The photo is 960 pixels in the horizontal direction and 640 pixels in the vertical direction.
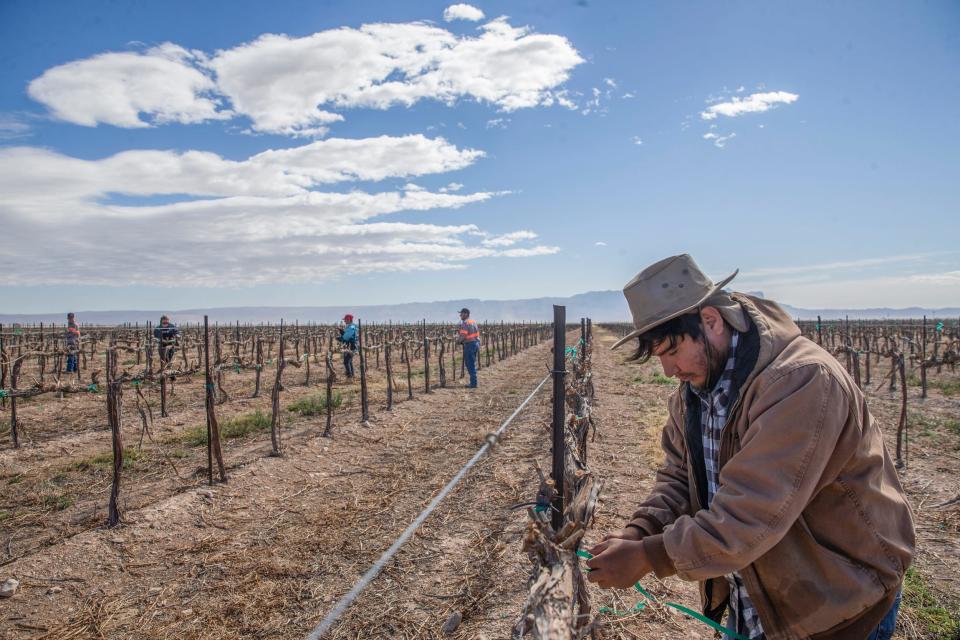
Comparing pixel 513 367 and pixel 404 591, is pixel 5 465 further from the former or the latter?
pixel 513 367

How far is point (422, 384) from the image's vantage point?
57.9 ft

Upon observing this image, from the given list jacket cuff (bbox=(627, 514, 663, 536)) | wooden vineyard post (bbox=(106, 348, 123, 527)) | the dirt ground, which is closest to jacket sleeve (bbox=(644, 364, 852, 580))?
jacket cuff (bbox=(627, 514, 663, 536))

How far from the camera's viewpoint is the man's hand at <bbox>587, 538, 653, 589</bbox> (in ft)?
5.91

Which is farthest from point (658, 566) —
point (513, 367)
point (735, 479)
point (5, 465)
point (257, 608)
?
point (513, 367)

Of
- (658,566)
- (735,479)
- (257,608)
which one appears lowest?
(257,608)

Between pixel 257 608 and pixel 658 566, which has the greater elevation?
pixel 658 566

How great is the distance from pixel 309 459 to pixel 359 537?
3.26 m

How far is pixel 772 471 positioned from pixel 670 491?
2.50 feet

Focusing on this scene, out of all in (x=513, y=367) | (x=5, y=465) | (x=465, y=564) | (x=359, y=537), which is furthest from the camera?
(x=513, y=367)

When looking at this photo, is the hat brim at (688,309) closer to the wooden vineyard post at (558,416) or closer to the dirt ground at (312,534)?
the wooden vineyard post at (558,416)

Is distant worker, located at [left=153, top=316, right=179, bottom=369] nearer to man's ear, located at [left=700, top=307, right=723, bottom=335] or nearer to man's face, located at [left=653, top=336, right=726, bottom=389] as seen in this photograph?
man's face, located at [left=653, top=336, right=726, bottom=389]

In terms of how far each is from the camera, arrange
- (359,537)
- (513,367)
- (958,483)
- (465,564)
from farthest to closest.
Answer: (513,367)
(958,483)
(359,537)
(465,564)

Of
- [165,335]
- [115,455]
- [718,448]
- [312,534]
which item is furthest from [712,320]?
[165,335]

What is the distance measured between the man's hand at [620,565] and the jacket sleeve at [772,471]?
0.53 ft
